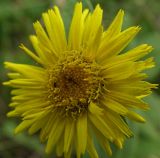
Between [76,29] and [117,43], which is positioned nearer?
[117,43]

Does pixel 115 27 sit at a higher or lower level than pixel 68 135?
higher

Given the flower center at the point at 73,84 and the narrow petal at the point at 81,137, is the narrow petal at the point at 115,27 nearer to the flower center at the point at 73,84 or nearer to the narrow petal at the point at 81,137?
the flower center at the point at 73,84

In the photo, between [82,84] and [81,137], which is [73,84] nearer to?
[82,84]

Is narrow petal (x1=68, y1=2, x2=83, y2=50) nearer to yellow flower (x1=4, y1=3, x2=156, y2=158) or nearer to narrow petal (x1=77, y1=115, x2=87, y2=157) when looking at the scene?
yellow flower (x1=4, y1=3, x2=156, y2=158)

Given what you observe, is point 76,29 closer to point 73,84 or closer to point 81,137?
point 73,84

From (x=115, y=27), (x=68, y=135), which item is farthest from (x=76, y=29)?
(x=68, y=135)

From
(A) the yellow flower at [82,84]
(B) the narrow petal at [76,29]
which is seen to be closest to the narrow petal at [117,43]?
(A) the yellow flower at [82,84]

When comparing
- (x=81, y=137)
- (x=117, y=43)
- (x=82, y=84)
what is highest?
(x=117, y=43)

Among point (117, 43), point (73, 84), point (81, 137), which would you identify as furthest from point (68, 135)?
point (117, 43)

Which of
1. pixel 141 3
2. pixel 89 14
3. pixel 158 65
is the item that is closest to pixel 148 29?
pixel 141 3
